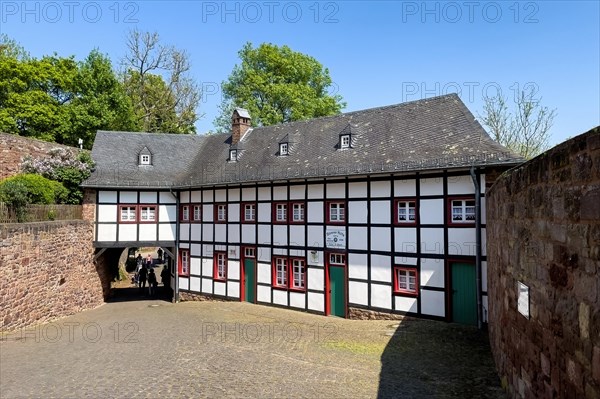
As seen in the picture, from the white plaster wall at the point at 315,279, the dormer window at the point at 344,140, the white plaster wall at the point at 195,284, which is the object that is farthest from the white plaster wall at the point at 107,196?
the dormer window at the point at 344,140

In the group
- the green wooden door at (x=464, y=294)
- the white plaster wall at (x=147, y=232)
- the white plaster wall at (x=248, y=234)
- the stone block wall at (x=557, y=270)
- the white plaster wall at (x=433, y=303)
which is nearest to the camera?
the stone block wall at (x=557, y=270)

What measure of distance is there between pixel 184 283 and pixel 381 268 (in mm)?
9030

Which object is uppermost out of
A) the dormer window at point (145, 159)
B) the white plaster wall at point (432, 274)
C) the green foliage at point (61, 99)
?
the green foliage at point (61, 99)

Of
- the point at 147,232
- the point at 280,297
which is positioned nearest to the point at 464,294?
the point at 280,297

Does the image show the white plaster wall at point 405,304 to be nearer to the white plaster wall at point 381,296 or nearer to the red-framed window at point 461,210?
the white plaster wall at point 381,296

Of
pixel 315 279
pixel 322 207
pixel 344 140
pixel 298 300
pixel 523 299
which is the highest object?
pixel 344 140

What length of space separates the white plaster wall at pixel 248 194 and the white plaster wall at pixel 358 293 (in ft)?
16.0

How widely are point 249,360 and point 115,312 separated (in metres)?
9.02

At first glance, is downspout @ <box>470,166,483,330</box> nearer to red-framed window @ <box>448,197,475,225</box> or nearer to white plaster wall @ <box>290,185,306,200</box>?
red-framed window @ <box>448,197,475,225</box>

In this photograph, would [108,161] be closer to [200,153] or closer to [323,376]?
[200,153]

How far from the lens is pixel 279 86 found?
26.6 meters

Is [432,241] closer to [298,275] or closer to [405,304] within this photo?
[405,304]

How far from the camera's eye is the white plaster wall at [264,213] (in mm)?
14940

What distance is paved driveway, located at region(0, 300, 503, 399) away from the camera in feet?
23.0
